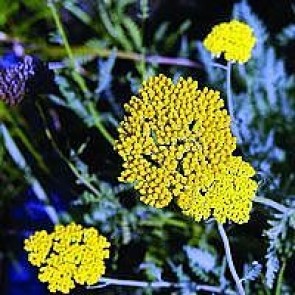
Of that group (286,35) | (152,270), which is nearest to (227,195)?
(152,270)

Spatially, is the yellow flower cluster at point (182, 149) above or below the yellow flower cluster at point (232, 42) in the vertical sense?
below

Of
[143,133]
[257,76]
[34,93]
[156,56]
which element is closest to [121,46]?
[156,56]

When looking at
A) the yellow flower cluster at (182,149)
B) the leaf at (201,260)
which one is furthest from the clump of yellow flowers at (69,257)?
the leaf at (201,260)

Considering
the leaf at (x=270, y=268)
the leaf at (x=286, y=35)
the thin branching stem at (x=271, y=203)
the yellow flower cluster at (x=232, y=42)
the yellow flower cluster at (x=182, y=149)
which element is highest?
the leaf at (x=286, y=35)

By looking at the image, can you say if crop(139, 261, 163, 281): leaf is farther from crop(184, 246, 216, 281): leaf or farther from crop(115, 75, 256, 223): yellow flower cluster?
crop(115, 75, 256, 223): yellow flower cluster

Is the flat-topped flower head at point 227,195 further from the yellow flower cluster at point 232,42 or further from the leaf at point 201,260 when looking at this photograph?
the leaf at point 201,260

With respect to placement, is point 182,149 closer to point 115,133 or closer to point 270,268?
point 270,268
